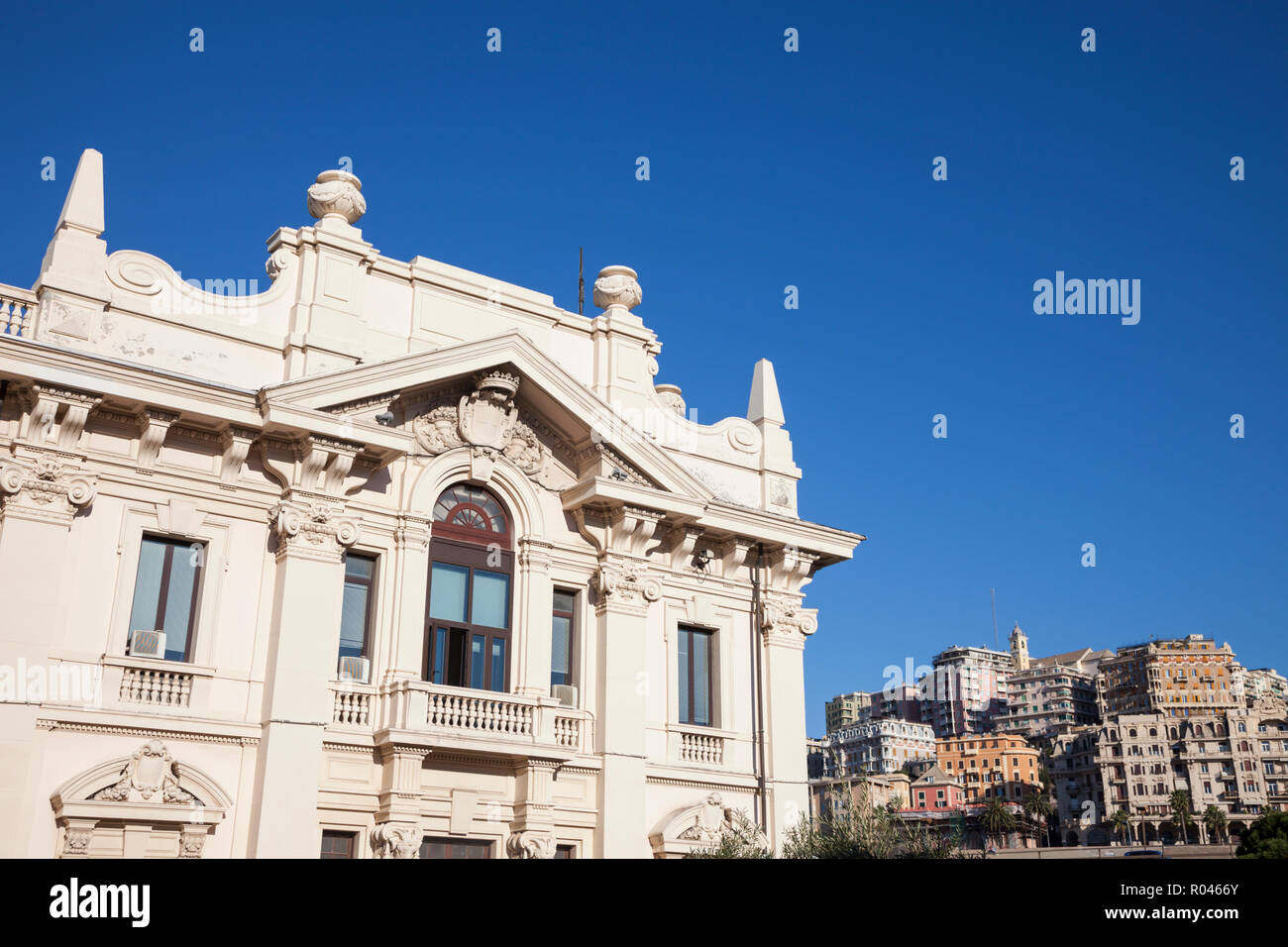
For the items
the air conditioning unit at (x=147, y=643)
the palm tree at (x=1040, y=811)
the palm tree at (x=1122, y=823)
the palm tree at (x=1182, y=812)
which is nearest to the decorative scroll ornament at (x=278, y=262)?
the air conditioning unit at (x=147, y=643)

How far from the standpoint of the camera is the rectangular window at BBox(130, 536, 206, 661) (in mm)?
18750

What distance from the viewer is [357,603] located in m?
20.7

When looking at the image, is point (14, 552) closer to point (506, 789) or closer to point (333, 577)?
point (333, 577)

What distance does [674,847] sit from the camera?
22.0 metres

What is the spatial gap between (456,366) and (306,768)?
7164mm

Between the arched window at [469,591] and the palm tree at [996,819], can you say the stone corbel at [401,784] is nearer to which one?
the arched window at [469,591]

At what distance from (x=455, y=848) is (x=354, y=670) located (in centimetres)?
333

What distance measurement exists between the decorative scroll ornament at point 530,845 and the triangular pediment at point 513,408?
252 inches

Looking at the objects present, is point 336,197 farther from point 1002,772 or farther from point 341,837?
point 1002,772

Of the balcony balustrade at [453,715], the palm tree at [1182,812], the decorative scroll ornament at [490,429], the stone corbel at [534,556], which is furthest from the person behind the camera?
the palm tree at [1182,812]

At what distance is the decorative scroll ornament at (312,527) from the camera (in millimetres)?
19656

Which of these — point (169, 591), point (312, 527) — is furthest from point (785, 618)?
point (169, 591)
